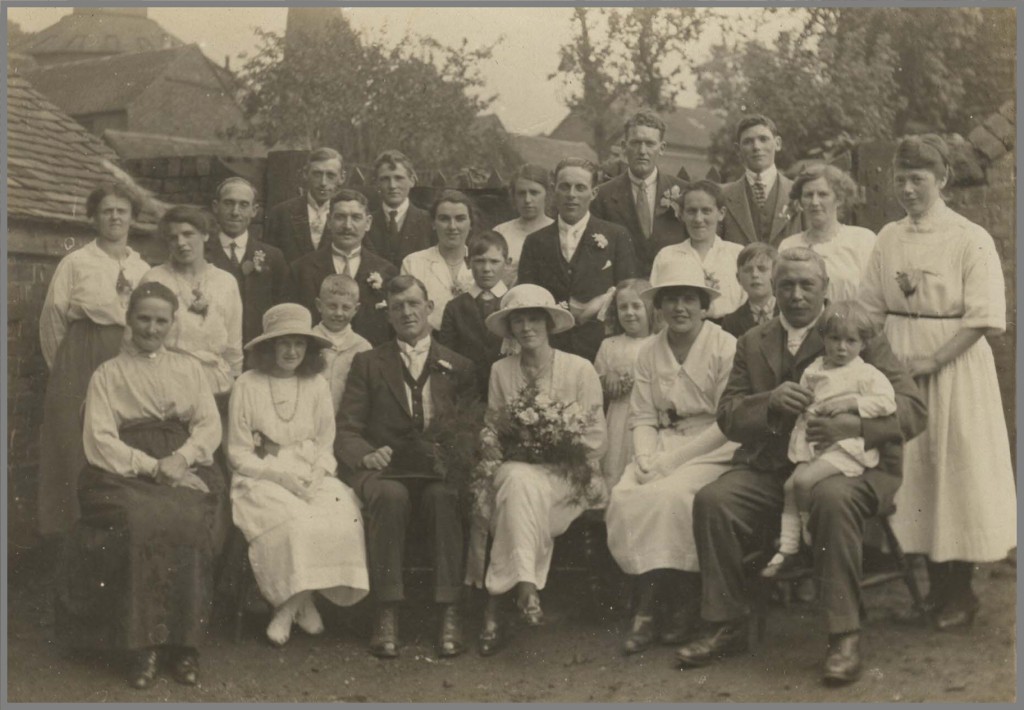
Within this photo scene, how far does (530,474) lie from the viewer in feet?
18.0

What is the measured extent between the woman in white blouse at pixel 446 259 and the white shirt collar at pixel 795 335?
189 cm

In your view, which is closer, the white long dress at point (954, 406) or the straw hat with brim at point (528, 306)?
the white long dress at point (954, 406)

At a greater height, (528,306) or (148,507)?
(528,306)

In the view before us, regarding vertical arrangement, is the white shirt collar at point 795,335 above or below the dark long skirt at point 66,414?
above

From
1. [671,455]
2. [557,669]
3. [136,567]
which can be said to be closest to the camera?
[136,567]

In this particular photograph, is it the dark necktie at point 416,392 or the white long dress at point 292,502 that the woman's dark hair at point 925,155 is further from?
the white long dress at point 292,502

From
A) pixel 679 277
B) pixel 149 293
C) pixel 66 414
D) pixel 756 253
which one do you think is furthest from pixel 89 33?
pixel 756 253

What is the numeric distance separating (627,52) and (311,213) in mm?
2628

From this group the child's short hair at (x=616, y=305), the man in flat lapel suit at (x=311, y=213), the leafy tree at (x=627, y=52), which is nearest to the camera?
the child's short hair at (x=616, y=305)

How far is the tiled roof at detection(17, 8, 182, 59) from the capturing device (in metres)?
6.12

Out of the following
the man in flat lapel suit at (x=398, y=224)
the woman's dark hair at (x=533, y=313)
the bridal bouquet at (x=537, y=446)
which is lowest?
the bridal bouquet at (x=537, y=446)

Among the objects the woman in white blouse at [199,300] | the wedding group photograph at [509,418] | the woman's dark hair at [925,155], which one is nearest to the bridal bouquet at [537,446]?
the wedding group photograph at [509,418]

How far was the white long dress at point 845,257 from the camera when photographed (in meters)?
5.88

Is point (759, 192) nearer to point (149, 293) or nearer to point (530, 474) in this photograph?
point (530, 474)
